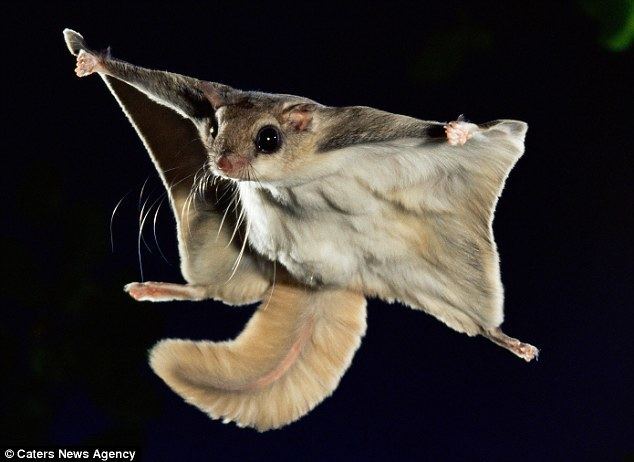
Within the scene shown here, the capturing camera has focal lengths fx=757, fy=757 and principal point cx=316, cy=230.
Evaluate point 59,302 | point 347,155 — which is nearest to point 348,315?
point 347,155

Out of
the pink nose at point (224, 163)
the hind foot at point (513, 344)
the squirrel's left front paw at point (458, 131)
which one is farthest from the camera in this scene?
the hind foot at point (513, 344)

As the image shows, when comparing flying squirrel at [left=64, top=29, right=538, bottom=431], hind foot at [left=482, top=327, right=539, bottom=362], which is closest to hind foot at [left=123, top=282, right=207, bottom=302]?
flying squirrel at [left=64, top=29, right=538, bottom=431]

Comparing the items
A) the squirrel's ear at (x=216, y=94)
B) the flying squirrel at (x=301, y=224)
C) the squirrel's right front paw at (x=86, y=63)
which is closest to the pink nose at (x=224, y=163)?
the flying squirrel at (x=301, y=224)

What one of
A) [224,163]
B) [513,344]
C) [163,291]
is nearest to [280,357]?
[163,291]

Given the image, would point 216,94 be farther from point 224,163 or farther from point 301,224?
point 301,224

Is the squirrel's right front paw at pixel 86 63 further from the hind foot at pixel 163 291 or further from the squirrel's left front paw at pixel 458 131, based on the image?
the squirrel's left front paw at pixel 458 131

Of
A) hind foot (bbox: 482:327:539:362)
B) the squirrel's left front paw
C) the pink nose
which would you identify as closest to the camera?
the squirrel's left front paw

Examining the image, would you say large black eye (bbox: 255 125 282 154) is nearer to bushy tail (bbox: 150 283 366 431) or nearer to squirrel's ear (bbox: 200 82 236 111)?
squirrel's ear (bbox: 200 82 236 111)
